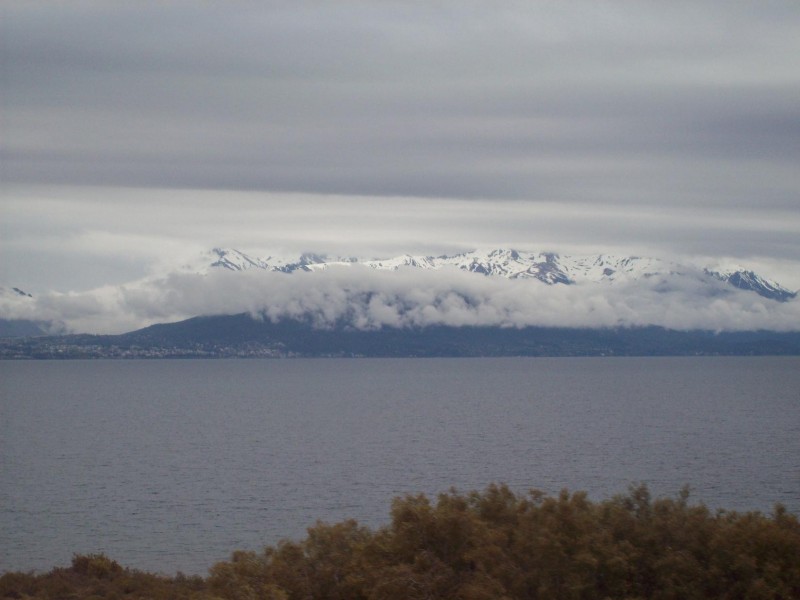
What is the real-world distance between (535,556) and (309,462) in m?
56.5

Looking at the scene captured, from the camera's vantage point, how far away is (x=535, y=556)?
62.0 feet

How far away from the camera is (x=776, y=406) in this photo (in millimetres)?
129375

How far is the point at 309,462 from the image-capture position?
7381 cm

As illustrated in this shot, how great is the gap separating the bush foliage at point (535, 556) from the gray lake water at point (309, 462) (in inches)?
831

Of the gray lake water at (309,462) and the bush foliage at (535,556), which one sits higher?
the bush foliage at (535,556)

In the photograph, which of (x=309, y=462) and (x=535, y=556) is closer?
(x=535, y=556)

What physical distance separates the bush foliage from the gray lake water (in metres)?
A: 21.1

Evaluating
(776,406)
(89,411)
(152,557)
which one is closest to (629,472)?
(152,557)

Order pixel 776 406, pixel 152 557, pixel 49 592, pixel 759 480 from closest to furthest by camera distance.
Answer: pixel 49 592 → pixel 152 557 → pixel 759 480 → pixel 776 406

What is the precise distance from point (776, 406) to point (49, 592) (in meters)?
121

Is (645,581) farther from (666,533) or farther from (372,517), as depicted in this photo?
(372,517)

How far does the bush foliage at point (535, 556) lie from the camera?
18156 millimetres

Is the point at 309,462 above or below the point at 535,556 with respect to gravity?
below

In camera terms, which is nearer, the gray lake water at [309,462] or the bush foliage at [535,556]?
the bush foliage at [535,556]
